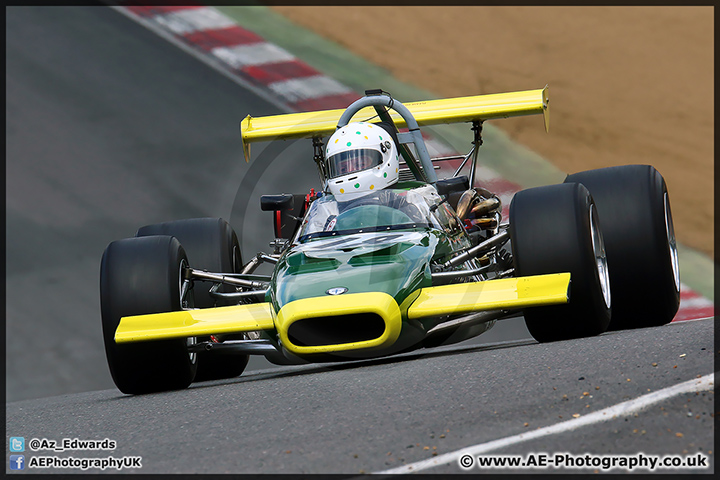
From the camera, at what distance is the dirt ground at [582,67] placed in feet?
44.7

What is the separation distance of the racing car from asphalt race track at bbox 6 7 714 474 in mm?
236

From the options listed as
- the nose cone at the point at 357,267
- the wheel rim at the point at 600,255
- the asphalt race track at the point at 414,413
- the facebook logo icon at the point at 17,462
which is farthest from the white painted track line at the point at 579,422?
the wheel rim at the point at 600,255

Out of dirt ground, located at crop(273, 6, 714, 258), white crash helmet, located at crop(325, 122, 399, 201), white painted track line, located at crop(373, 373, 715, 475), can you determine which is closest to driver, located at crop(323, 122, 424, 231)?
white crash helmet, located at crop(325, 122, 399, 201)

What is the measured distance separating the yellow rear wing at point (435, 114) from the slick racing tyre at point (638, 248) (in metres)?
1.55

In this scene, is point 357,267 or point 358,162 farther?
point 358,162

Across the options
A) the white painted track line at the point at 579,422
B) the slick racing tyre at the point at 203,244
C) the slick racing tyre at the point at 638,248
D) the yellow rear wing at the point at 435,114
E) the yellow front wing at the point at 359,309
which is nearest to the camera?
the white painted track line at the point at 579,422

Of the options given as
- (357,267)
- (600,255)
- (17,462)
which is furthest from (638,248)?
(17,462)

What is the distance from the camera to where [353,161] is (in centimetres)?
704

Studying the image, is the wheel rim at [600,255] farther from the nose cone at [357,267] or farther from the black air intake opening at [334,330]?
the black air intake opening at [334,330]

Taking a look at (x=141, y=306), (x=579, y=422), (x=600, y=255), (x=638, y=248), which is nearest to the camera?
(x=579, y=422)

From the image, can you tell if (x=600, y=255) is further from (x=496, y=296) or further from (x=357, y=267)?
(x=357, y=267)

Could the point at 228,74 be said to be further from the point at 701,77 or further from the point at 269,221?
the point at 701,77

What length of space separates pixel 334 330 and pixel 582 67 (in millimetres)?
11351

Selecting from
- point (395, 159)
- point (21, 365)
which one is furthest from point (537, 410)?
point (21, 365)
